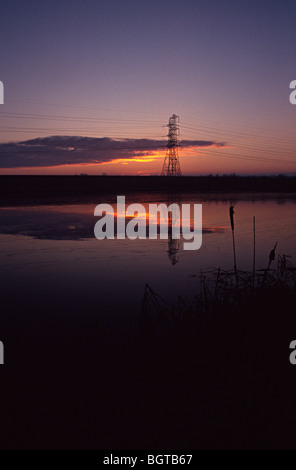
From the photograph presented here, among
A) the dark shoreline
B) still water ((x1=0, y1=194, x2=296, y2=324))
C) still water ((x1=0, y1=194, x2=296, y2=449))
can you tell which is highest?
the dark shoreline

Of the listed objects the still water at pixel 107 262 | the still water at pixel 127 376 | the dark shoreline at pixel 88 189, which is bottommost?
the still water at pixel 127 376

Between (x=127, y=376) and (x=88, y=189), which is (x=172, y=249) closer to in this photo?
(x=127, y=376)

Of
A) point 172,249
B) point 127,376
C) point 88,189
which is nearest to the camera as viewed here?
point 127,376

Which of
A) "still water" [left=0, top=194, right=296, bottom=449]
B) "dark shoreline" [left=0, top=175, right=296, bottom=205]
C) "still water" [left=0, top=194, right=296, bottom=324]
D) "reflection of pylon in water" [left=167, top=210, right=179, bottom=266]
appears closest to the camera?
"still water" [left=0, top=194, right=296, bottom=449]

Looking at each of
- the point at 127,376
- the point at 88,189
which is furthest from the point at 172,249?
the point at 88,189

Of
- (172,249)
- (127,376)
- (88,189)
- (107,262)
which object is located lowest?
(127,376)

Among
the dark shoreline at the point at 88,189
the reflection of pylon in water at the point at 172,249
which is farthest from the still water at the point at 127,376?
the dark shoreline at the point at 88,189

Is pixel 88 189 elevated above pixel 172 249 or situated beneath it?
elevated above

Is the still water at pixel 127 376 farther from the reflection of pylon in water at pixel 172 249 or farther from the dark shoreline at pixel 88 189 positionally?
the dark shoreline at pixel 88 189

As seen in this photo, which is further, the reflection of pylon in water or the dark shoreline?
the dark shoreline

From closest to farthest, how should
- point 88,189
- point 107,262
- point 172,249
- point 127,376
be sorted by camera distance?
point 127,376 → point 107,262 → point 172,249 → point 88,189

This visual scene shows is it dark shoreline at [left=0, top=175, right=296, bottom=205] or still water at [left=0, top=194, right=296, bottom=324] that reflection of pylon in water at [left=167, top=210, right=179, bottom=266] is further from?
dark shoreline at [left=0, top=175, right=296, bottom=205]

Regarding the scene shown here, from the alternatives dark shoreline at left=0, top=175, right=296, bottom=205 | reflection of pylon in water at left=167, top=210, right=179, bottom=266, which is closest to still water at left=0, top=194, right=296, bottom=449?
reflection of pylon in water at left=167, top=210, right=179, bottom=266

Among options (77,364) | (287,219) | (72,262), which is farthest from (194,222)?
(77,364)
